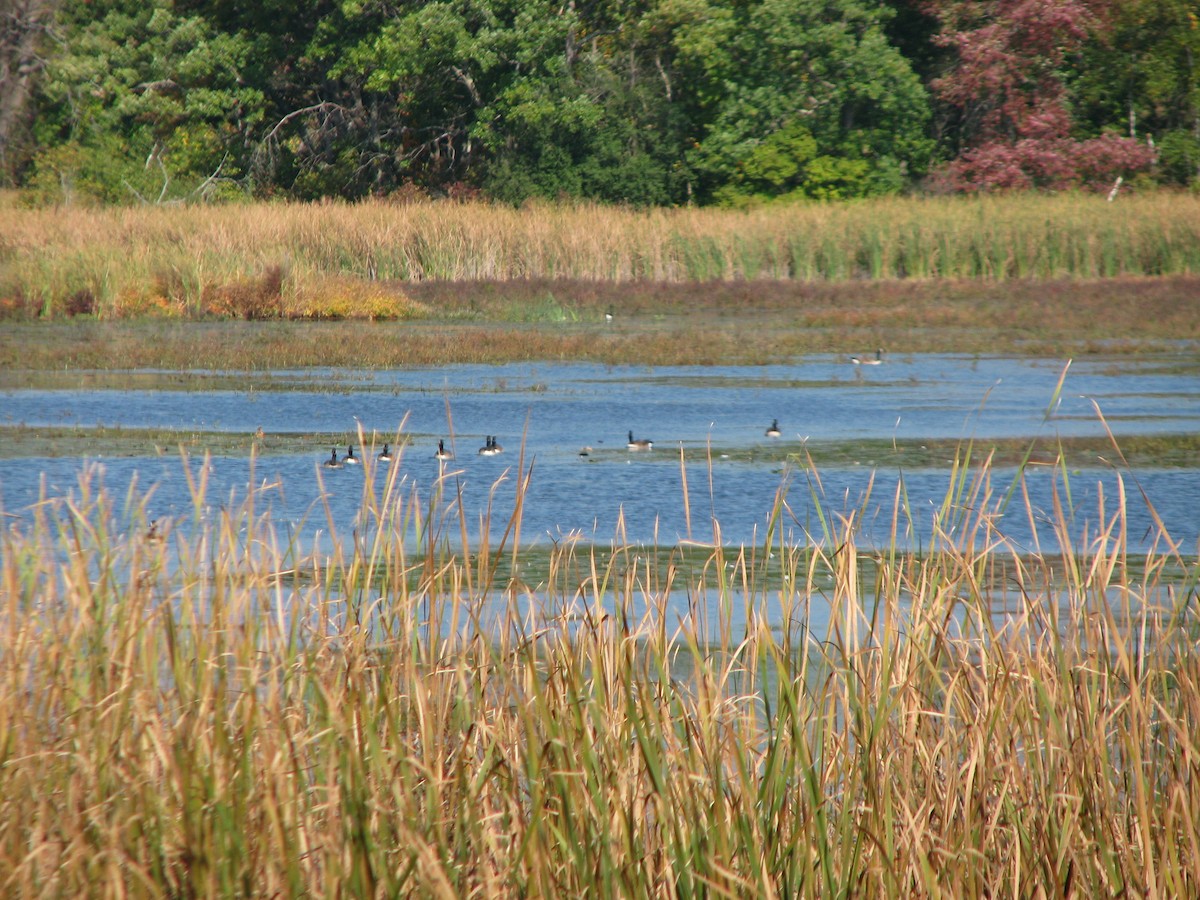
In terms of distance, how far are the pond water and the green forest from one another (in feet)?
60.4

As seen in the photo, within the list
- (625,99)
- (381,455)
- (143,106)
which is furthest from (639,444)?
(143,106)

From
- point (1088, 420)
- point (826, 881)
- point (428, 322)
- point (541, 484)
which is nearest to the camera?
point (826, 881)

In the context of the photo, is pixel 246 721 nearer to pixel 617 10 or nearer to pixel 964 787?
pixel 964 787

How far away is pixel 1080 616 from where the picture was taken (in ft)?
12.6

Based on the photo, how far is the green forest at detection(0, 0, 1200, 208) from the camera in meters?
34.3

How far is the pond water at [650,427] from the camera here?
831 centimetres

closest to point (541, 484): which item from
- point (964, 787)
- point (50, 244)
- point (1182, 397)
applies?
point (964, 787)

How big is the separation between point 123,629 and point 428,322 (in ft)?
58.4

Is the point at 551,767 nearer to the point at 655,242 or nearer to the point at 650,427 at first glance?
the point at 650,427

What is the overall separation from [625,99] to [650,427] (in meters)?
25.0

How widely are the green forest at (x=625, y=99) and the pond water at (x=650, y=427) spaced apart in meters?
18.4

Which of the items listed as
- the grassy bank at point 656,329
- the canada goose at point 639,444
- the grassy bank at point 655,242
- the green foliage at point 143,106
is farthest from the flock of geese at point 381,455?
the green foliage at point 143,106

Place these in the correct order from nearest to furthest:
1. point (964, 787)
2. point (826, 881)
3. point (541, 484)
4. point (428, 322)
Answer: point (826, 881), point (964, 787), point (541, 484), point (428, 322)

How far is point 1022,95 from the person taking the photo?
1394 inches
